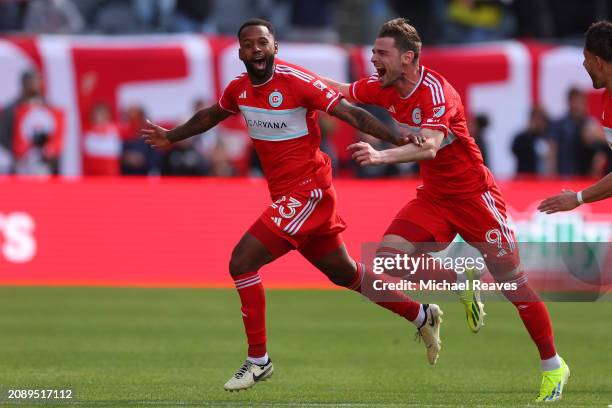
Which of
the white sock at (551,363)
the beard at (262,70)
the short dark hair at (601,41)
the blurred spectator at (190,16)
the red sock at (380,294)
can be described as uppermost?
the short dark hair at (601,41)

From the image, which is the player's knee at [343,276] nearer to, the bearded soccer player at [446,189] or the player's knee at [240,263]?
the bearded soccer player at [446,189]

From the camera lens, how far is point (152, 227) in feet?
60.4

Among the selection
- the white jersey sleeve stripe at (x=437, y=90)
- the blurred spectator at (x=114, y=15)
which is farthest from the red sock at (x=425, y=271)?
the blurred spectator at (x=114, y=15)

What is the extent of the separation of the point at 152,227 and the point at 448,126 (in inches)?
355

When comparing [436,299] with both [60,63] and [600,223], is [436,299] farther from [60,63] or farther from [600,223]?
[60,63]

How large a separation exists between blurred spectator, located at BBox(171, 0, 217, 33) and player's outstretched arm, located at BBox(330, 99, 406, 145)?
529 inches

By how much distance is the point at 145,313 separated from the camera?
16.0m

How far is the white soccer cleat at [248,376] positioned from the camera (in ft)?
32.7

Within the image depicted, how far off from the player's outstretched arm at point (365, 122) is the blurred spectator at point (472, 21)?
13.8m

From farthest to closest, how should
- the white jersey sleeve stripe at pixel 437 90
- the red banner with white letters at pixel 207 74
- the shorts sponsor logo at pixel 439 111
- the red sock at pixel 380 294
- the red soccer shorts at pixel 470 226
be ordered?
1. the red banner with white letters at pixel 207 74
2. the red sock at pixel 380 294
3. the red soccer shorts at pixel 470 226
4. the white jersey sleeve stripe at pixel 437 90
5. the shorts sponsor logo at pixel 439 111

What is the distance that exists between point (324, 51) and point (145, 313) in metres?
7.50

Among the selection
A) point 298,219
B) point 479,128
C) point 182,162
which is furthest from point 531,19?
point 298,219

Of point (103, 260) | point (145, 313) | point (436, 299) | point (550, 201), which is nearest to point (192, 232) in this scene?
point (103, 260)

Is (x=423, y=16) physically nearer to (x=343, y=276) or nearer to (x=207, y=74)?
(x=207, y=74)
